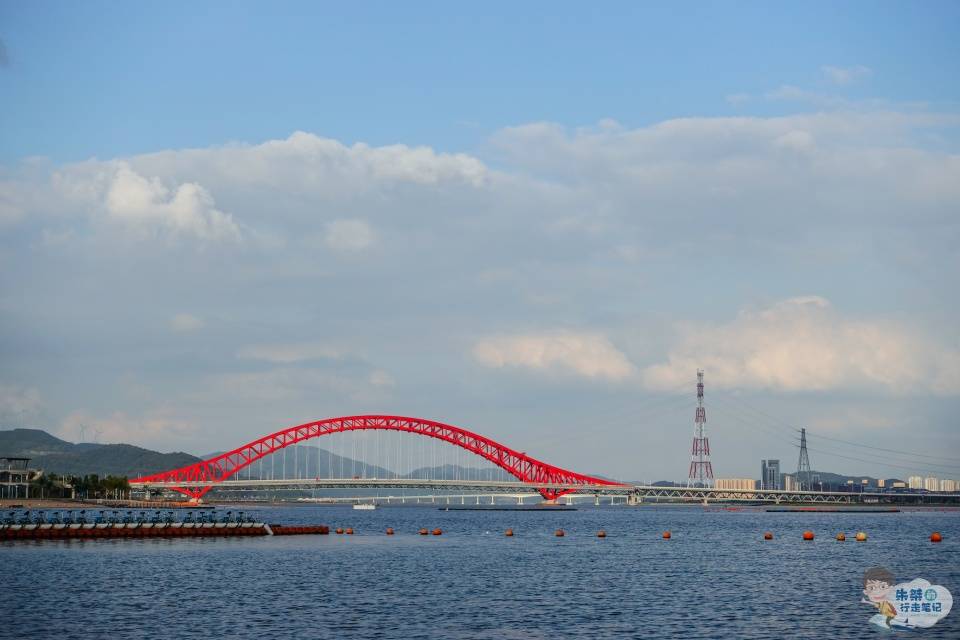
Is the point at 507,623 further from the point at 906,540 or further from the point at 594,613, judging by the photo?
the point at 906,540

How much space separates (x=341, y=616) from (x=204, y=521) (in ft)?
186

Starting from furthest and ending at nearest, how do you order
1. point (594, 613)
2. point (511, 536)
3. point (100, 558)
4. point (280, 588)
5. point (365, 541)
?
1. point (511, 536)
2. point (365, 541)
3. point (100, 558)
4. point (280, 588)
5. point (594, 613)

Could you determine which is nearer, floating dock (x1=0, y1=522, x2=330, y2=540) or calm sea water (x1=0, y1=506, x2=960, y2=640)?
calm sea water (x1=0, y1=506, x2=960, y2=640)

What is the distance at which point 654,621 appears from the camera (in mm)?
42719

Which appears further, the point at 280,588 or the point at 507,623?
the point at 280,588

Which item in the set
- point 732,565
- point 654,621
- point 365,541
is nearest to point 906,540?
point 732,565

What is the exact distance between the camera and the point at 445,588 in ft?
177

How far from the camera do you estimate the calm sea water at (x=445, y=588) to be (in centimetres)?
4053

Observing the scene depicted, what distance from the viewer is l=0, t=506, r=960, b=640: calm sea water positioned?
40531mm

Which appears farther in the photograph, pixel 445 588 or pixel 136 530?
pixel 136 530

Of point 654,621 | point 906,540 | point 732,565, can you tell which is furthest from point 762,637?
point 906,540

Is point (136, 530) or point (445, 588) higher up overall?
point (445, 588)

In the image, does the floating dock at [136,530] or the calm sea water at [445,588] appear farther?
the floating dock at [136,530]

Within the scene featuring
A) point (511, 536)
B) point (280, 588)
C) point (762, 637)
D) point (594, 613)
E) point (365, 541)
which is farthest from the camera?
point (511, 536)
